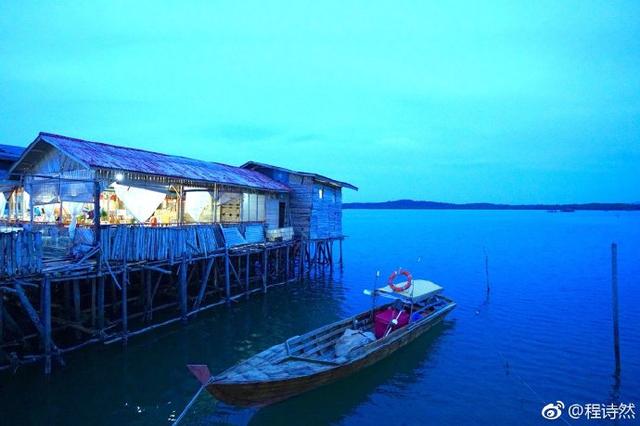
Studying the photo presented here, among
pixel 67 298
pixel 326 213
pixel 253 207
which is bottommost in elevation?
pixel 67 298

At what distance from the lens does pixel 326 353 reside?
1150cm

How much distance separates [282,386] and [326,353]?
2.71m

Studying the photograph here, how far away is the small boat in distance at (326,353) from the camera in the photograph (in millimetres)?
8453

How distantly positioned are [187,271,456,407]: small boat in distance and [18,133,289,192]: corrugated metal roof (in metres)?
8.05

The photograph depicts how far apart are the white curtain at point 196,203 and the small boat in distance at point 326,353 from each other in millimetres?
9227

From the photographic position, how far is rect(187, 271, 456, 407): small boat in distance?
845 centimetres

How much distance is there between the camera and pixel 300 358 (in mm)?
10062

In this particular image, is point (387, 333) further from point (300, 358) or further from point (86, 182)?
point (86, 182)

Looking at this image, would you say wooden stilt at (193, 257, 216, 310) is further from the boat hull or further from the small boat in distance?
the boat hull

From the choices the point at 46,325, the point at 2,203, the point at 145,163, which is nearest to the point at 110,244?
the point at 46,325

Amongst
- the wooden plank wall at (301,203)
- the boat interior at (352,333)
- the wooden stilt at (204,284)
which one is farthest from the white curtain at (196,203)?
the boat interior at (352,333)

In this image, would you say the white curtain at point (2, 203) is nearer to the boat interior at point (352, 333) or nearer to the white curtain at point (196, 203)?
the white curtain at point (196, 203)

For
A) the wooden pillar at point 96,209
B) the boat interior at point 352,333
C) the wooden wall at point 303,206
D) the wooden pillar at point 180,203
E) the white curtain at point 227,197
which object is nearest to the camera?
the boat interior at point 352,333

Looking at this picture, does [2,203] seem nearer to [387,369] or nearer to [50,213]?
[50,213]
